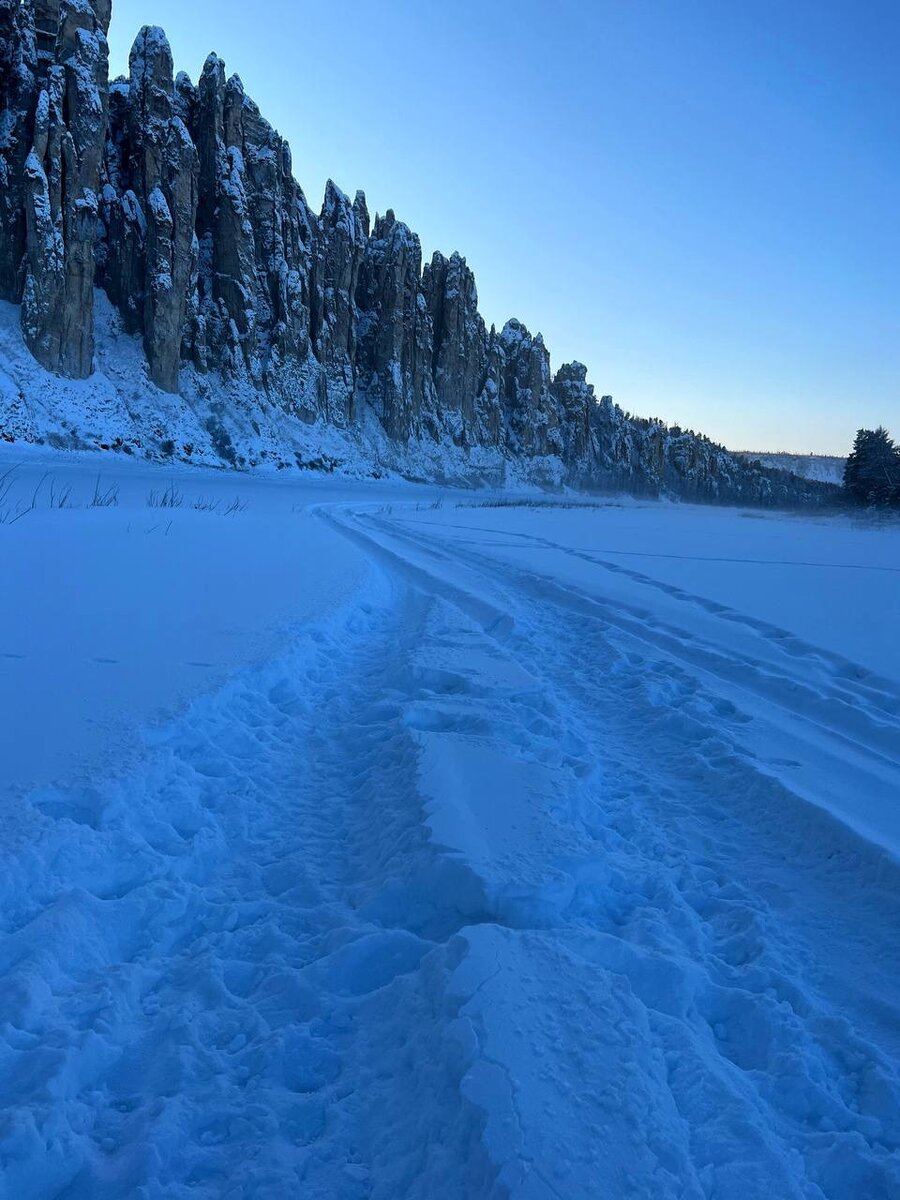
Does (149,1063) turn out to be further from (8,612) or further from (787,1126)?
(8,612)

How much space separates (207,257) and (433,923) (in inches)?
2407

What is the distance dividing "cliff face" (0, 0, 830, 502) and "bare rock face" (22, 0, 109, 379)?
0.09m

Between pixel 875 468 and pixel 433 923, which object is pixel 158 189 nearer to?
pixel 875 468

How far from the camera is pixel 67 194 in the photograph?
137 feet

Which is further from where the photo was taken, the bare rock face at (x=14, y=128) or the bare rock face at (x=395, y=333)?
the bare rock face at (x=395, y=333)

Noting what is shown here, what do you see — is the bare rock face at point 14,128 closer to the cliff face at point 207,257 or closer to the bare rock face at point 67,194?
the cliff face at point 207,257

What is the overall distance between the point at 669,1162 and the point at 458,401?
81.2 meters

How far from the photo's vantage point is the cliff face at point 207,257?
4047cm

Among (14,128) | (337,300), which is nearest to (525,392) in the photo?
(337,300)

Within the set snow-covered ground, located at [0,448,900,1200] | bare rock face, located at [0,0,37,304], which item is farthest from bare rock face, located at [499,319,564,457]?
snow-covered ground, located at [0,448,900,1200]

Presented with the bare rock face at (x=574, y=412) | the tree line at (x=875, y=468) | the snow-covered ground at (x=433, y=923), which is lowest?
the snow-covered ground at (x=433, y=923)

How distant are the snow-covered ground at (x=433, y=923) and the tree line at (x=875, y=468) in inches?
1720

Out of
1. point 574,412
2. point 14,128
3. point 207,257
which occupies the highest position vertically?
point 14,128

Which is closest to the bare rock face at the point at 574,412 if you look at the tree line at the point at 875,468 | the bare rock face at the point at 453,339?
the bare rock face at the point at 453,339
